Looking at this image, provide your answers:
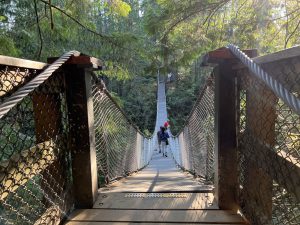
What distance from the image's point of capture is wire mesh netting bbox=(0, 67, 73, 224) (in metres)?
0.94

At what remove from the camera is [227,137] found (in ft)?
4.56

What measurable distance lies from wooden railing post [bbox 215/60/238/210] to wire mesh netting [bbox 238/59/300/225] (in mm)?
35

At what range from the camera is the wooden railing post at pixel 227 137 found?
1.38 meters

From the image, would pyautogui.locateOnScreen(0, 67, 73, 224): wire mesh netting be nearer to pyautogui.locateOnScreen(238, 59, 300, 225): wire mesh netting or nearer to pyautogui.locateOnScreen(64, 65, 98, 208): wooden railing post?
pyautogui.locateOnScreen(64, 65, 98, 208): wooden railing post

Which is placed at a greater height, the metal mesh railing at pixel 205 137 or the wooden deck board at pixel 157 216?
the metal mesh railing at pixel 205 137

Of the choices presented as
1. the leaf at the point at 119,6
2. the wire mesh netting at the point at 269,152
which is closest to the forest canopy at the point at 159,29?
the leaf at the point at 119,6

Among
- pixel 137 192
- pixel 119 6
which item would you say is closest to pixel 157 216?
pixel 137 192

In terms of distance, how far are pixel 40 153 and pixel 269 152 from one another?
2.55 feet

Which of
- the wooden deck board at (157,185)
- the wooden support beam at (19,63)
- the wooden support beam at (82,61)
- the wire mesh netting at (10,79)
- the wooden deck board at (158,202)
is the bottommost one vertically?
the wooden deck board at (157,185)

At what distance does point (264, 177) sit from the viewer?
3.70ft

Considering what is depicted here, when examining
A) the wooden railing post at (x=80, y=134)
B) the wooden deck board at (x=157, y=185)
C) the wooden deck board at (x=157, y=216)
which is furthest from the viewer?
the wooden deck board at (x=157, y=185)

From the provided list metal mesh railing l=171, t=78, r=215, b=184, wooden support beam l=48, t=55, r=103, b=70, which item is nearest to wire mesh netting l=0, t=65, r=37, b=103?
wooden support beam l=48, t=55, r=103, b=70

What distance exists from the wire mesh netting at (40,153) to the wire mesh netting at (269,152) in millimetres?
762

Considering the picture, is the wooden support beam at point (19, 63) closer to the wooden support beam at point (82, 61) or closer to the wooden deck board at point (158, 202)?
the wooden support beam at point (82, 61)
